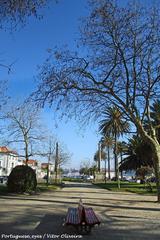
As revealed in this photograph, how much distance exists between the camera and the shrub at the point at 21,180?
1081 inches

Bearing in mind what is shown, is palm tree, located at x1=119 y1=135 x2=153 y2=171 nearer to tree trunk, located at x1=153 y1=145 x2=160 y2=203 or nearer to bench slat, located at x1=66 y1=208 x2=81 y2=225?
tree trunk, located at x1=153 y1=145 x2=160 y2=203

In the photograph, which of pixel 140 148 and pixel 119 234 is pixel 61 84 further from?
pixel 140 148

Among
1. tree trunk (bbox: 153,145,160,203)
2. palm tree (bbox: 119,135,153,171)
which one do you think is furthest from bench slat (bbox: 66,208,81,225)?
palm tree (bbox: 119,135,153,171)

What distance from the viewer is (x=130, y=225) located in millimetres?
11641

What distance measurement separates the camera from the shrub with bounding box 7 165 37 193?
27.5 m

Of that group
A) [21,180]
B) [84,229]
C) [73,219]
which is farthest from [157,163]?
[84,229]

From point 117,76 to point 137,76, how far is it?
1267mm

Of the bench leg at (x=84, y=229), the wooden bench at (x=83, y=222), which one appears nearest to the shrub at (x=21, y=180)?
the wooden bench at (x=83, y=222)

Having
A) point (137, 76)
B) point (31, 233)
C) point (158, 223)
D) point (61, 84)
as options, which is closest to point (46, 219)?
point (31, 233)

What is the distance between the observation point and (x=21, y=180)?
27703mm

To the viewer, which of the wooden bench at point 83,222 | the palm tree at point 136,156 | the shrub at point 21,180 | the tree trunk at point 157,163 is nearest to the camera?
the wooden bench at point 83,222

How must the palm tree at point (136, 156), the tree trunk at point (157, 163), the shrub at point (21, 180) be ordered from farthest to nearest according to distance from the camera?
the palm tree at point (136, 156) → the shrub at point (21, 180) → the tree trunk at point (157, 163)

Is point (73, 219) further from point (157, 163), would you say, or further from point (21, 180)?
point (21, 180)

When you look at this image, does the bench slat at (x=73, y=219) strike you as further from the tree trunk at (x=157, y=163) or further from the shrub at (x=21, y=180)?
the shrub at (x=21, y=180)
